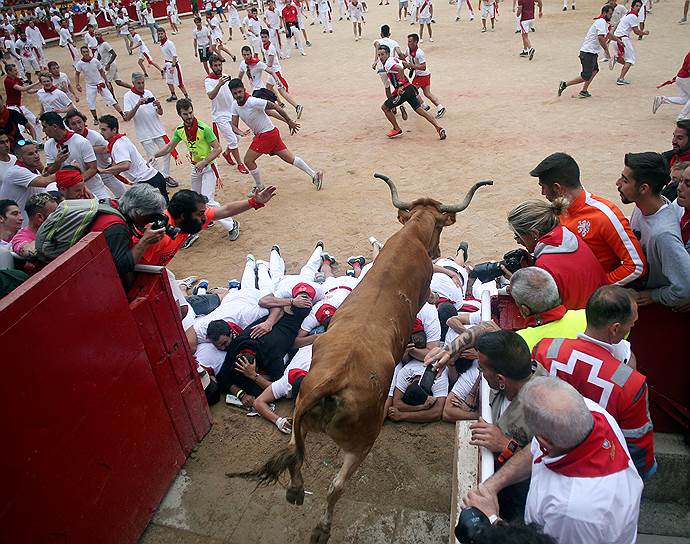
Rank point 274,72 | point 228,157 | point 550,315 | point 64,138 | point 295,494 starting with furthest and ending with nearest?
1. point 274,72
2. point 228,157
3. point 64,138
4. point 295,494
5. point 550,315

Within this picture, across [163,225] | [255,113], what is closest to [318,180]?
[255,113]

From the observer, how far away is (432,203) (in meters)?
5.73

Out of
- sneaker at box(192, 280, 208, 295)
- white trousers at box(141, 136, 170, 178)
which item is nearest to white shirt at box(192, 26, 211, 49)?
white trousers at box(141, 136, 170, 178)

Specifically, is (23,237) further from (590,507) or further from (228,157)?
(228,157)

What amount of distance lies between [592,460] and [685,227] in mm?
2497

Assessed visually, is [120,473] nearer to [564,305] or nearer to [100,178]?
[564,305]

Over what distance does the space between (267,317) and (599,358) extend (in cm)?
368

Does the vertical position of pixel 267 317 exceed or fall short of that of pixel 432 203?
it falls short

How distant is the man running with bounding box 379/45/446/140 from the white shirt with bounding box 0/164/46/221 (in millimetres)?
7403

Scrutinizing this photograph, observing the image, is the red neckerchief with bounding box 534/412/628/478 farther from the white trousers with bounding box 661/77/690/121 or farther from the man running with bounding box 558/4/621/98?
the man running with bounding box 558/4/621/98

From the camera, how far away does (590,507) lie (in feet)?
7.59

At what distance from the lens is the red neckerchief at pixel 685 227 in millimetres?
3992

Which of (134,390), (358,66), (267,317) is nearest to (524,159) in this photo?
(267,317)

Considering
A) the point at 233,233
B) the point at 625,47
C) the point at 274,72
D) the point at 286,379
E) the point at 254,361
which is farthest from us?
the point at 274,72
